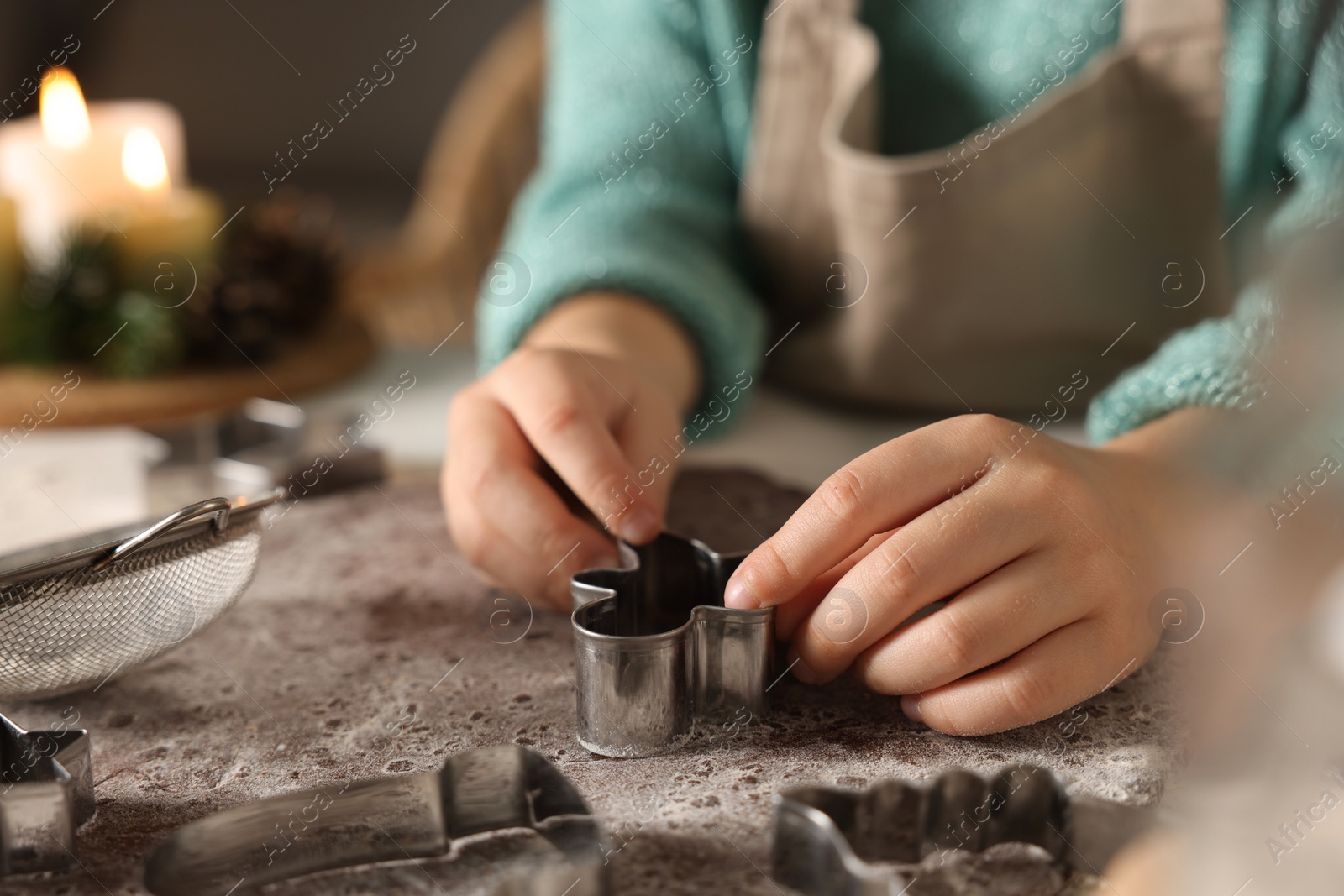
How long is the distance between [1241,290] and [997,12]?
0.29m

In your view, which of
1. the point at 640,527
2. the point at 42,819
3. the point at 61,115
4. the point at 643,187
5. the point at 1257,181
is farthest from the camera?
the point at 61,115

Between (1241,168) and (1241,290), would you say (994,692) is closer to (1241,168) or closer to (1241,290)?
(1241,290)

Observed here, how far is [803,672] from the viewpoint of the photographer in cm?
42

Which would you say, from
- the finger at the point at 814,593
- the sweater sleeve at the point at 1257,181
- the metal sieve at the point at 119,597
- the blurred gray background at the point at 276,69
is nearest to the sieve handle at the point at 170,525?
the metal sieve at the point at 119,597

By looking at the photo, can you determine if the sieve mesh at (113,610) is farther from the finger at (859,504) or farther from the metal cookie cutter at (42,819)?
the finger at (859,504)

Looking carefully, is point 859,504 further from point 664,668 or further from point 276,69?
point 276,69

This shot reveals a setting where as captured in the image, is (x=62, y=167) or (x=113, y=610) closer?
(x=113, y=610)

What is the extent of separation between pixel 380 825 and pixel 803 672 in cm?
16

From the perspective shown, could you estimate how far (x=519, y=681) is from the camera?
44cm

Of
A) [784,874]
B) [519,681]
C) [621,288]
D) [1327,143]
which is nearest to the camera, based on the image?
[784,874]

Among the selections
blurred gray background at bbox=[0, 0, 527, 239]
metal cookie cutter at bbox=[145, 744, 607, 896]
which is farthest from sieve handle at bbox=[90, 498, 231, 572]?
blurred gray background at bbox=[0, 0, 527, 239]

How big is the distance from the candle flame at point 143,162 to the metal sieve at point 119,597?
1.88 feet

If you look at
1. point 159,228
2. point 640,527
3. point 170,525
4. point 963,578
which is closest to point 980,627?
point 963,578

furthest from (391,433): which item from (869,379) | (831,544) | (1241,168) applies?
(1241,168)
